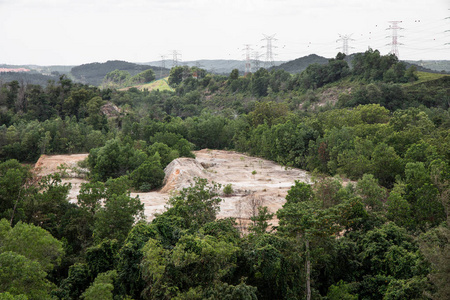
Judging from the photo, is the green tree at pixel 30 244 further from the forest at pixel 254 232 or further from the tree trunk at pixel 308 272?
the tree trunk at pixel 308 272

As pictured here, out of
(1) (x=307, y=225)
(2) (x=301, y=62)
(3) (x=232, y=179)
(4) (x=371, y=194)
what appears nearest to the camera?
(1) (x=307, y=225)

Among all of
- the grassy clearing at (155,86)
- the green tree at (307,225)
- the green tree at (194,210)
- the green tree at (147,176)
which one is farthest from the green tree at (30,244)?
the grassy clearing at (155,86)

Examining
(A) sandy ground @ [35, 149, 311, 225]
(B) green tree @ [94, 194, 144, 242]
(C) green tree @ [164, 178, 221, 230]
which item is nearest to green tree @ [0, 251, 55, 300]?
(B) green tree @ [94, 194, 144, 242]

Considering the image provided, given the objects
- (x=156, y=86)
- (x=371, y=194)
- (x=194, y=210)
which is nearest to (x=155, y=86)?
(x=156, y=86)

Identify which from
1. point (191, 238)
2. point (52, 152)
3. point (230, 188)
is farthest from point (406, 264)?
point (52, 152)

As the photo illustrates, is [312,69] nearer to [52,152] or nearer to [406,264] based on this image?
[52,152]

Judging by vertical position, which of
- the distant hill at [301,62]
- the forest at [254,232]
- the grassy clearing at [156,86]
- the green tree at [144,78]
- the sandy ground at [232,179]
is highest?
the distant hill at [301,62]

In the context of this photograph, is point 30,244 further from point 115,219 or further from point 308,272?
point 308,272

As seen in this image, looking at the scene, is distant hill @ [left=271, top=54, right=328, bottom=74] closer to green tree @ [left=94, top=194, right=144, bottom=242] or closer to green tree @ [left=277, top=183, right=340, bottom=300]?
green tree @ [left=94, top=194, right=144, bottom=242]
